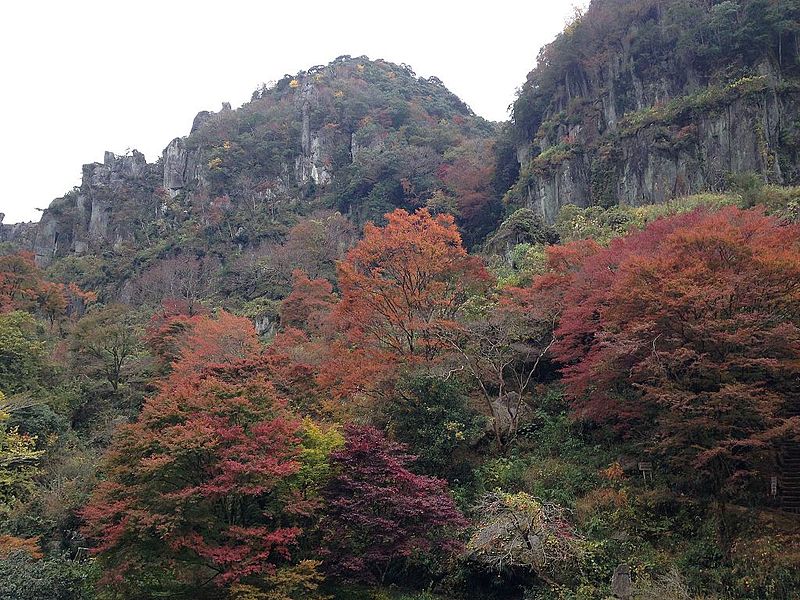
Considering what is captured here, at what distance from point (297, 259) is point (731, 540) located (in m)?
36.0

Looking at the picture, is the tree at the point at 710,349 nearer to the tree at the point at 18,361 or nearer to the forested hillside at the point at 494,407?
the forested hillside at the point at 494,407

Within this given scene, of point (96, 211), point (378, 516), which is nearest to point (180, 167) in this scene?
point (96, 211)

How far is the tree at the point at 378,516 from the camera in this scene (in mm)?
11938

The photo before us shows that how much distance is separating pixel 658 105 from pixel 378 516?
31.2 m

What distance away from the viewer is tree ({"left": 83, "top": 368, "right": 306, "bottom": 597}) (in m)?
11.5

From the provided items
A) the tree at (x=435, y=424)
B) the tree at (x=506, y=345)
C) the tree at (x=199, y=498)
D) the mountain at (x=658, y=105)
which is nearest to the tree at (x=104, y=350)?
the tree at (x=199, y=498)

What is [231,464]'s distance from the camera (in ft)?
Result: 38.0

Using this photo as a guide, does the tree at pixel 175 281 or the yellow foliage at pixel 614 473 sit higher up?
the tree at pixel 175 281

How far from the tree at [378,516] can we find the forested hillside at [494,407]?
8 centimetres

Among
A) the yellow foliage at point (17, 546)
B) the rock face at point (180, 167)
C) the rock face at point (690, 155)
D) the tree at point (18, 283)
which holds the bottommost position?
the yellow foliage at point (17, 546)

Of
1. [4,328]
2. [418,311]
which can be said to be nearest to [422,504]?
[418,311]

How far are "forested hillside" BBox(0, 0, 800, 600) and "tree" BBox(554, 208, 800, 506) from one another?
0.06 meters

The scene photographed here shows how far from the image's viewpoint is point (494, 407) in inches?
666

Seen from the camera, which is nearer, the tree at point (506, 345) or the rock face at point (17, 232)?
the tree at point (506, 345)
